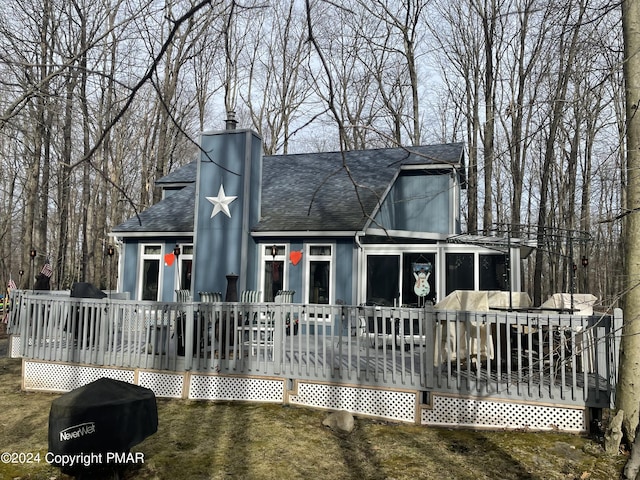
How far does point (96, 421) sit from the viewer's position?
12.1 feet

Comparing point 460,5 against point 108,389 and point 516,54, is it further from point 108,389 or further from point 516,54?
point 108,389

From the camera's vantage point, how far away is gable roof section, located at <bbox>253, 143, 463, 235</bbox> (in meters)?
11.1

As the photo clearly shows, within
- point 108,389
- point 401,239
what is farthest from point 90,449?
point 401,239

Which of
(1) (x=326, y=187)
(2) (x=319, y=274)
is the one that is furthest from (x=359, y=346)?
(1) (x=326, y=187)

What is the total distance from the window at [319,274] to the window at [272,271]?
2.18 ft

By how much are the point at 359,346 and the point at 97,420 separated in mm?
3195

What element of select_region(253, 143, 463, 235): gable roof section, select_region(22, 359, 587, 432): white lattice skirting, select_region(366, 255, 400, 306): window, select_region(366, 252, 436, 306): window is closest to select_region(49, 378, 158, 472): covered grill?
select_region(22, 359, 587, 432): white lattice skirting

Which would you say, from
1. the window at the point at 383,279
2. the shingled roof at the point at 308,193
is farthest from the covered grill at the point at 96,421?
the window at the point at 383,279

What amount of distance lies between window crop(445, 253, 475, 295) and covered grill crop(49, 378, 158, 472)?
27.2 ft

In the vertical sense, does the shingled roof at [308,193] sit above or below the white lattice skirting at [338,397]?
above

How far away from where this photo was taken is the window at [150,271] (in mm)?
12727

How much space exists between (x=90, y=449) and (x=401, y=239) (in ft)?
30.5

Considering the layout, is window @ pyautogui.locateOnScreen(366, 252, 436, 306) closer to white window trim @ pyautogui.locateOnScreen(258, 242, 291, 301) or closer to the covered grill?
white window trim @ pyautogui.locateOnScreen(258, 242, 291, 301)

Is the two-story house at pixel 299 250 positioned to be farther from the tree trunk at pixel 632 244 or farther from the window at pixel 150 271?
the tree trunk at pixel 632 244
